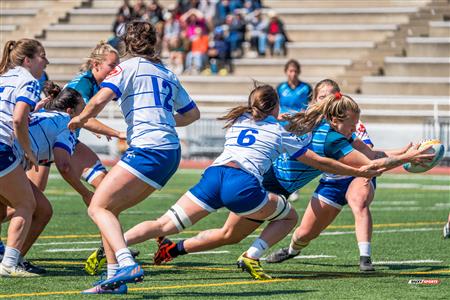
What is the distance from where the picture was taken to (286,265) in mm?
10242

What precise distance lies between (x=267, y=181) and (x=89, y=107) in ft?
6.82

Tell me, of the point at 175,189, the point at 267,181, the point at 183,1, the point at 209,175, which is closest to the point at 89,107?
the point at 209,175

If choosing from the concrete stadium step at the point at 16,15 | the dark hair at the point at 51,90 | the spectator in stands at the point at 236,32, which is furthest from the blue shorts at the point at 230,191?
the concrete stadium step at the point at 16,15

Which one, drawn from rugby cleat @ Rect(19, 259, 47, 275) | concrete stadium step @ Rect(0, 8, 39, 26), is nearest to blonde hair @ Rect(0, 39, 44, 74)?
rugby cleat @ Rect(19, 259, 47, 275)

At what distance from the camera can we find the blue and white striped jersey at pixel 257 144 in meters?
8.75

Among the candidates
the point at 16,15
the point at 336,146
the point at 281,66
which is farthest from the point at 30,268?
the point at 16,15

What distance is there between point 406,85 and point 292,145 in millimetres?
19706

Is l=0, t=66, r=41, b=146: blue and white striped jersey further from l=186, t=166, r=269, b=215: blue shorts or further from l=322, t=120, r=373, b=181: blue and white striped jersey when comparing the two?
l=322, t=120, r=373, b=181: blue and white striped jersey

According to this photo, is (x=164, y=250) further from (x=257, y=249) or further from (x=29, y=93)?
(x=29, y=93)

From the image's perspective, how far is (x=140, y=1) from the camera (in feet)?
104

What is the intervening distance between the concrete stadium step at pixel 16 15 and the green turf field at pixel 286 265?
21.2m

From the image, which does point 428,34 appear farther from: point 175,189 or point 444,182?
point 175,189

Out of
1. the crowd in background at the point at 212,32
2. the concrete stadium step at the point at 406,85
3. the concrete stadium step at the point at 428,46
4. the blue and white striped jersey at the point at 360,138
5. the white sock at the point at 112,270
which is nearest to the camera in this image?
the white sock at the point at 112,270

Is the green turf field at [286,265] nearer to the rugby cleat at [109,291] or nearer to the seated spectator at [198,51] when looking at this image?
the rugby cleat at [109,291]
